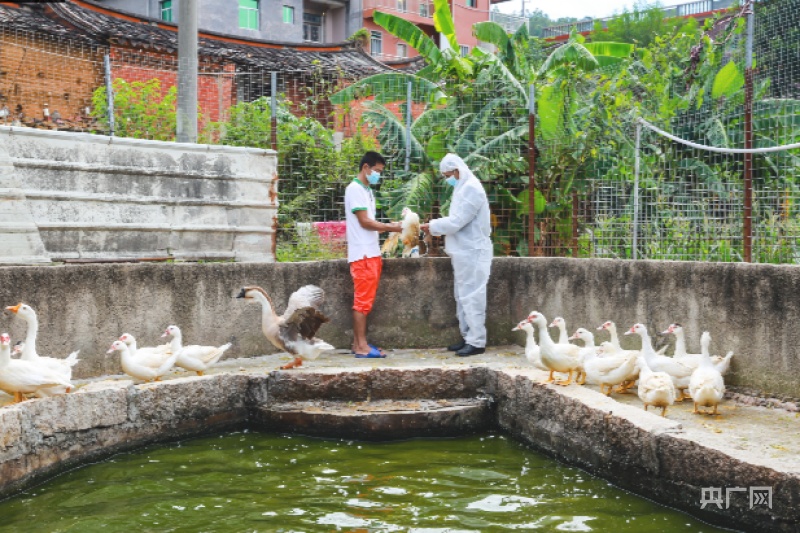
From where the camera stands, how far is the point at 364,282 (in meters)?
9.13

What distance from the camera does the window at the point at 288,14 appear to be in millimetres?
31625

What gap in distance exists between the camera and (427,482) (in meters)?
6.12

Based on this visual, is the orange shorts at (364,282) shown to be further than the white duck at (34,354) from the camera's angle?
Yes

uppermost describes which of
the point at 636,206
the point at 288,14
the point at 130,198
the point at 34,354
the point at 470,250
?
the point at 288,14

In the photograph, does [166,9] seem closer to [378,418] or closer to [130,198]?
[130,198]

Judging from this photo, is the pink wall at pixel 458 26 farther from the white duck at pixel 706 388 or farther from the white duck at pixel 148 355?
the white duck at pixel 706 388

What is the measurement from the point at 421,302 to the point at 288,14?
956 inches

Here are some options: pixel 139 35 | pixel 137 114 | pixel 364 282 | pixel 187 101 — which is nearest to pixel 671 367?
pixel 364 282

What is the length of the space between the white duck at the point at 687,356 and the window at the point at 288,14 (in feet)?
87.8

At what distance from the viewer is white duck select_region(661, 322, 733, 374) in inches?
277

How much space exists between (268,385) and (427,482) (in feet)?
7.29

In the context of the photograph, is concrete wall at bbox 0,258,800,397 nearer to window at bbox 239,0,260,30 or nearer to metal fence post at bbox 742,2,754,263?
metal fence post at bbox 742,2,754,263

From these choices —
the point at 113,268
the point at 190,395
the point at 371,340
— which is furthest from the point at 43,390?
the point at 371,340

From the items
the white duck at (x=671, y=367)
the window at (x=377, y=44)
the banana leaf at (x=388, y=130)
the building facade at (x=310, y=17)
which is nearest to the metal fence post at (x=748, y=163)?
the white duck at (x=671, y=367)
